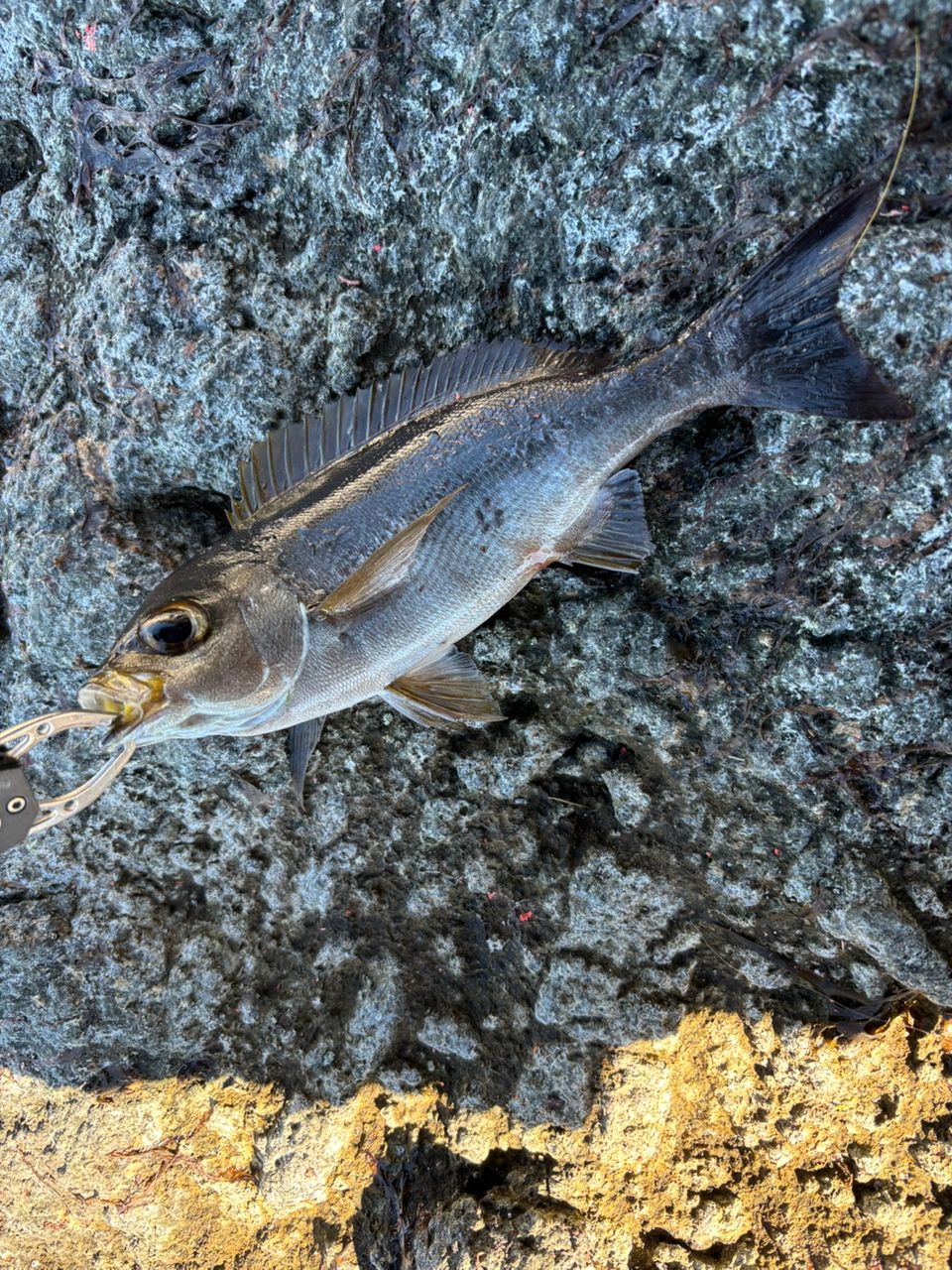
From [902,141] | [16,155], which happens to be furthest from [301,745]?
[16,155]

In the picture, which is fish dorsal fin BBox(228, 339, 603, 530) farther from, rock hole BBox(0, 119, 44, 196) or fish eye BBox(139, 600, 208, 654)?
rock hole BBox(0, 119, 44, 196)

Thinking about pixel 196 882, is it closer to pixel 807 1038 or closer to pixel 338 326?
pixel 338 326

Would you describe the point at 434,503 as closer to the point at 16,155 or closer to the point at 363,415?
the point at 363,415

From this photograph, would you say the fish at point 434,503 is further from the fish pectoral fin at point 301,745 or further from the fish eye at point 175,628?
the fish pectoral fin at point 301,745

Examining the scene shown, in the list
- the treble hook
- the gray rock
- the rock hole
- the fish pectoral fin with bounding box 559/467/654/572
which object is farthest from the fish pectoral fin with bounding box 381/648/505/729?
the rock hole

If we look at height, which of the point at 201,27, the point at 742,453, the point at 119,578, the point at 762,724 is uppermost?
the point at 201,27

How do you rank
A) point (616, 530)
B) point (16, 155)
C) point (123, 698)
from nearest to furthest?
point (123, 698), point (616, 530), point (16, 155)

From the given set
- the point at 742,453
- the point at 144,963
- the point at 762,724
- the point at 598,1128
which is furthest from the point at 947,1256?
the point at 144,963
